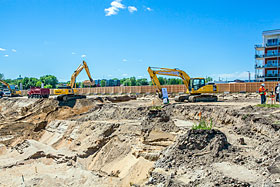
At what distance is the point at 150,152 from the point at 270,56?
44.3m

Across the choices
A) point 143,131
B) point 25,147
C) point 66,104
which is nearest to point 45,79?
point 66,104

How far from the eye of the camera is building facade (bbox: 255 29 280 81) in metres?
44.4

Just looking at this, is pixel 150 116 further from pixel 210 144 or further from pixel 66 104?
pixel 66 104

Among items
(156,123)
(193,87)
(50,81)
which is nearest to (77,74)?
(193,87)

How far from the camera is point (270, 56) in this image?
44719 mm

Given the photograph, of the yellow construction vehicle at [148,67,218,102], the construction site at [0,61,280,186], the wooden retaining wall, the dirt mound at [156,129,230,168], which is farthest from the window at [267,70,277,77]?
the dirt mound at [156,129,230,168]

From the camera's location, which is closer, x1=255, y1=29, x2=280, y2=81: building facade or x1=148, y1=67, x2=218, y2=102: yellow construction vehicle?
x1=148, y1=67, x2=218, y2=102: yellow construction vehicle

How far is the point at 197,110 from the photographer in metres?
15.5

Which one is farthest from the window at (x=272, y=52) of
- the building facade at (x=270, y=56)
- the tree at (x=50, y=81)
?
the tree at (x=50, y=81)

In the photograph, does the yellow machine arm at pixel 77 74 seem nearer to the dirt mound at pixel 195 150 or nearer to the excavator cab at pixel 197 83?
the excavator cab at pixel 197 83

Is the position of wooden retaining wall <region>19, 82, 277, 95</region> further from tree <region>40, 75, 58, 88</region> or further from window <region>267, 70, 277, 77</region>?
tree <region>40, 75, 58, 88</region>

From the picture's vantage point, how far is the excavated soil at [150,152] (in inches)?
221

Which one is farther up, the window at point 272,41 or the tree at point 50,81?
the window at point 272,41

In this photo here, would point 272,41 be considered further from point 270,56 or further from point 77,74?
point 77,74
